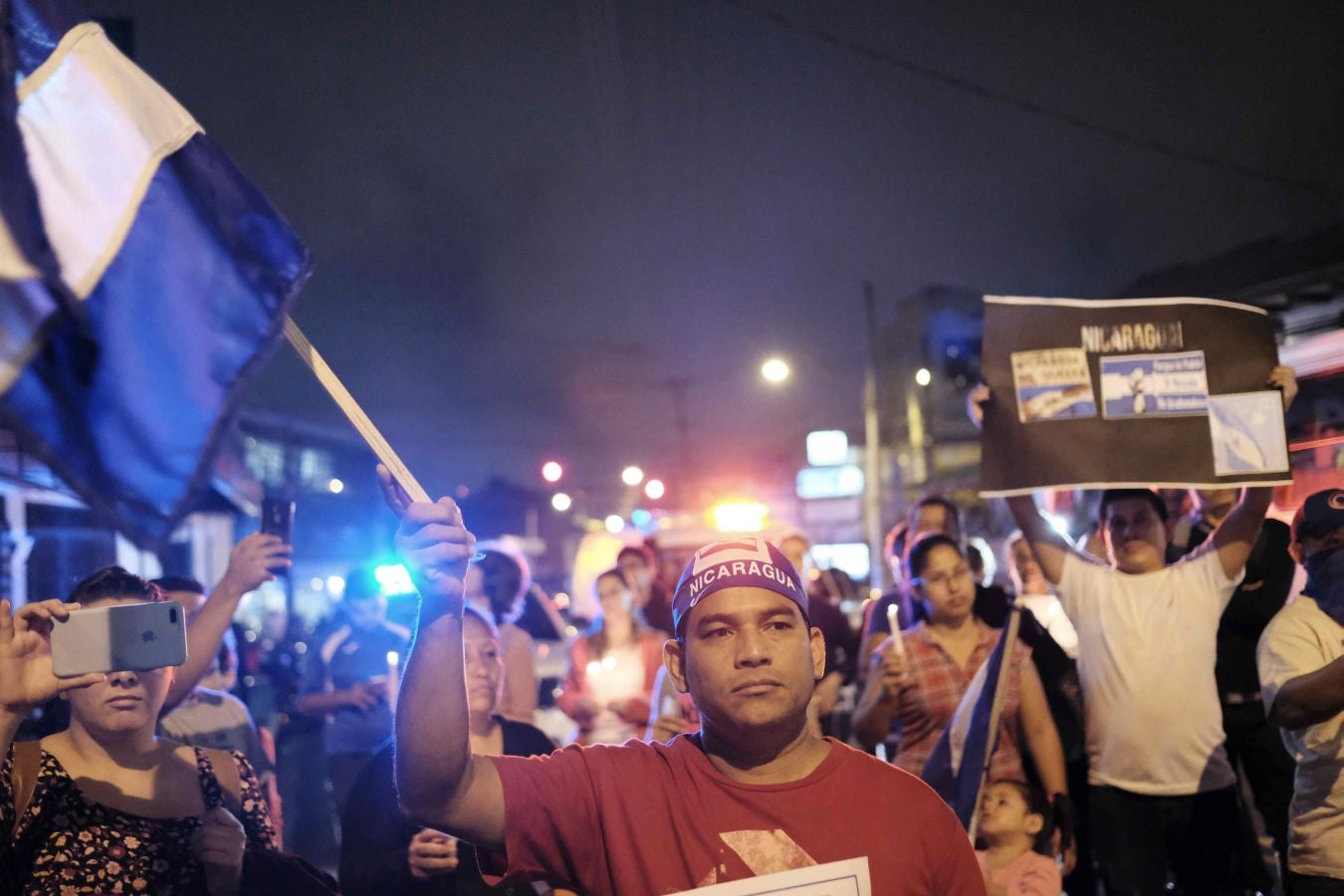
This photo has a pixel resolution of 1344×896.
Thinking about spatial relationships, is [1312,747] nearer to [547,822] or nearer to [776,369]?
[547,822]

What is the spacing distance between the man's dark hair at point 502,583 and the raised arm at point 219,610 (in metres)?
3.05

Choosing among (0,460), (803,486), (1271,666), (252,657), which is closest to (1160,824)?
(1271,666)

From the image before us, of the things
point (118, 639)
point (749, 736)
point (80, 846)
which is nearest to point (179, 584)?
point (80, 846)

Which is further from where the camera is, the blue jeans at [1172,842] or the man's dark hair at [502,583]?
the man's dark hair at [502,583]

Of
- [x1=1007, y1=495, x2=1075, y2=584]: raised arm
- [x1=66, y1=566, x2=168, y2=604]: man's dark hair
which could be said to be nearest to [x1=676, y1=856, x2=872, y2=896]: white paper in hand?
[x1=66, y1=566, x2=168, y2=604]: man's dark hair

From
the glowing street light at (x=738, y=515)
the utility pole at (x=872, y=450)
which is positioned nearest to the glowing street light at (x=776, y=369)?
the utility pole at (x=872, y=450)

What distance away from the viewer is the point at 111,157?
2.61m

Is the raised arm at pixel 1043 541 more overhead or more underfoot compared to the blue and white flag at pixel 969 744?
more overhead

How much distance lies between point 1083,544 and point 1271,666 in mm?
4254

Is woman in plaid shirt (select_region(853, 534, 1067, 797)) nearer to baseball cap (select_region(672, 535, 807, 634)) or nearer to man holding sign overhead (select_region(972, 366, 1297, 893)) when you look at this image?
man holding sign overhead (select_region(972, 366, 1297, 893))

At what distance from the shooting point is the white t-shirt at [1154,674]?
4.70 meters

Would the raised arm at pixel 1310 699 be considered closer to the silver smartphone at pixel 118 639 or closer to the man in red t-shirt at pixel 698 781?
the man in red t-shirt at pixel 698 781

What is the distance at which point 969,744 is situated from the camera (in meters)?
4.59

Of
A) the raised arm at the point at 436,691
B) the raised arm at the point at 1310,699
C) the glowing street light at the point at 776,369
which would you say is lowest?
the raised arm at the point at 1310,699
